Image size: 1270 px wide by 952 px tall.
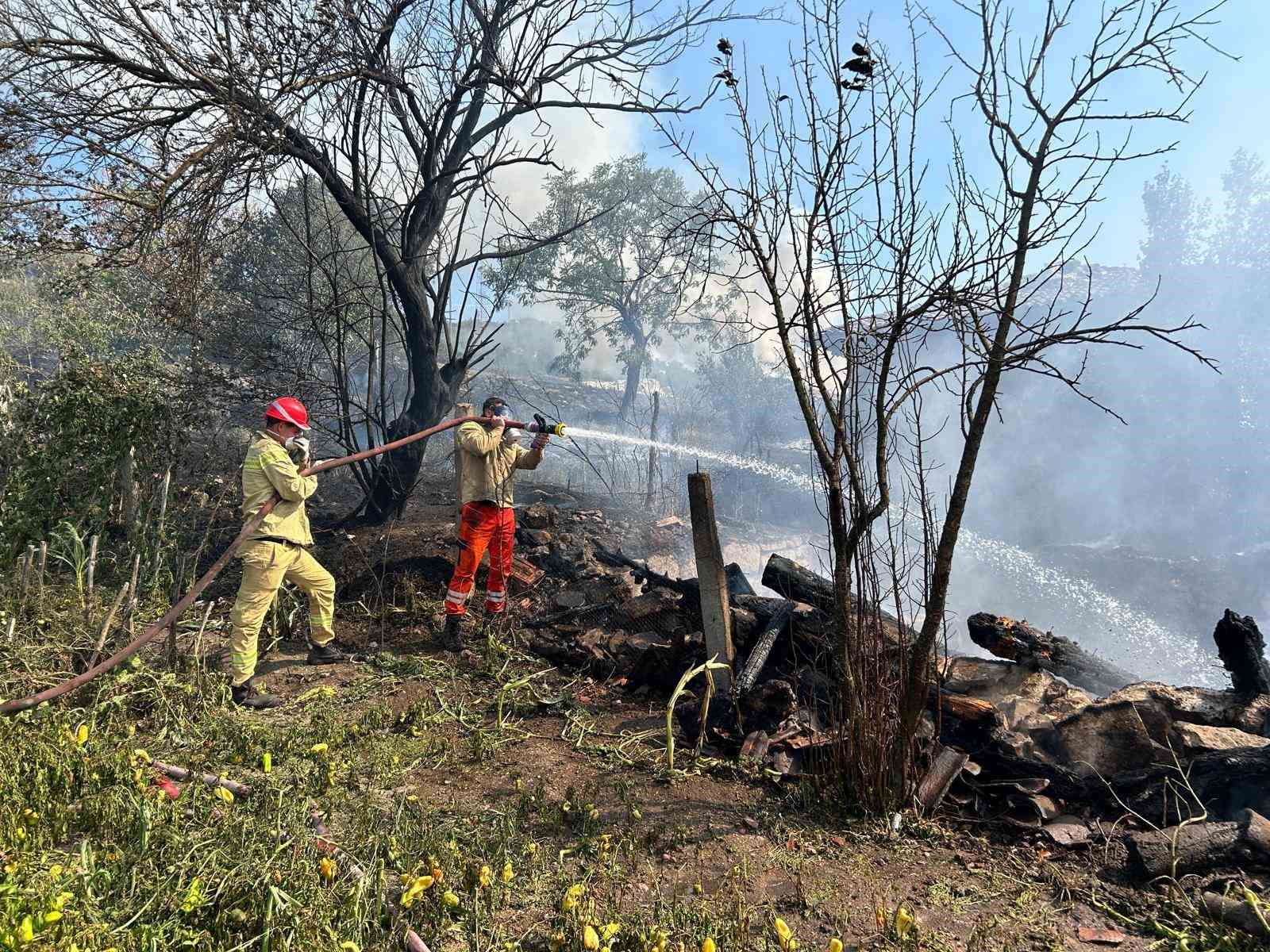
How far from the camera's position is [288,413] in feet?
15.8

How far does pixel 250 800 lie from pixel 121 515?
563cm

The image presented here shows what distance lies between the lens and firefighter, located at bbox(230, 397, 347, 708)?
4.60 metres

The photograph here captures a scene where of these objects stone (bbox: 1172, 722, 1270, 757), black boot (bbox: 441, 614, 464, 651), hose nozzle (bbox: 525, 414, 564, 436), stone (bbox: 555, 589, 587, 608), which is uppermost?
hose nozzle (bbox: 525, 414, 564, 436)

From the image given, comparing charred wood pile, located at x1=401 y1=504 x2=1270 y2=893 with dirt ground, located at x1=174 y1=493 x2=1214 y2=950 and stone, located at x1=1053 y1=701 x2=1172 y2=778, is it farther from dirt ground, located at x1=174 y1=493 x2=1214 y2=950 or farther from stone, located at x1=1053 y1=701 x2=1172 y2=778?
dirt ground, located at x1=174 y1=493 x2=1214 y2=950

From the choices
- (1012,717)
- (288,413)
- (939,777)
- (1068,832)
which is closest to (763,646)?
(939,777)

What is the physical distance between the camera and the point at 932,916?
2791 millimetres

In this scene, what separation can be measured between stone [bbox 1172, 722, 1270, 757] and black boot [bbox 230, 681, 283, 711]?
595 cm

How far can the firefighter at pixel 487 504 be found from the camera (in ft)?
19.5

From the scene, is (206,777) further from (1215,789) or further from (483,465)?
(1215,789)

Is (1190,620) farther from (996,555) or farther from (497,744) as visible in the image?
(497,744)

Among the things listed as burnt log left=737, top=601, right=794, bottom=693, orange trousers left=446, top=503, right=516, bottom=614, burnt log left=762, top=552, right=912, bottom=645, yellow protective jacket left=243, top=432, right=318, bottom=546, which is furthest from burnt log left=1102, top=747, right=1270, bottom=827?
yellow protective jacket left=243, top=432, right=318, bottom=546

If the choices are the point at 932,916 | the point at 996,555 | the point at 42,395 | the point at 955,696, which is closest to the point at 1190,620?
the point at 996,555

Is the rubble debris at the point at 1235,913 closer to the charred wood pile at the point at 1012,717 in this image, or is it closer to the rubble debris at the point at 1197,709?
the charred wood pile at the point at 1012,717

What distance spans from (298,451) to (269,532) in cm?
62
